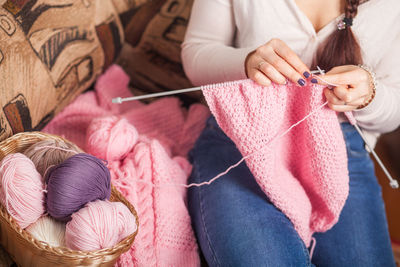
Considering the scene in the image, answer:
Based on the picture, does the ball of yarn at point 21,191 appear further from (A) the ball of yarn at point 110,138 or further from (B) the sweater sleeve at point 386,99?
(B) the sweater sleeve at point 386,99

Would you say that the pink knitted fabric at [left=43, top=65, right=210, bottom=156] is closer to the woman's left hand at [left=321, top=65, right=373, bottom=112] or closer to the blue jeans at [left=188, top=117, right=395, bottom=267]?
the blue jeans at [left=188, top=117, right=395, bottom=267]

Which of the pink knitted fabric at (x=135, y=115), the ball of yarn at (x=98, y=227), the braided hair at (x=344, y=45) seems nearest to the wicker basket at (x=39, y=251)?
the ball of yarn at (x=98, y=227)

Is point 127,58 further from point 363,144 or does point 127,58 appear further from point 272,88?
point 363,144

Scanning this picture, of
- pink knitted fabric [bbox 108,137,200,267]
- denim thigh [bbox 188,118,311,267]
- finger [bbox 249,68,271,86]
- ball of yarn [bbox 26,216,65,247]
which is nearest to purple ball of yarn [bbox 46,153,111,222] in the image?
ball of yarn [bbox 26,216,65,247]

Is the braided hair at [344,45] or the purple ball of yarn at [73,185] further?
the braided hair at [344,45]

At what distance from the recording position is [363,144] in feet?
3.50

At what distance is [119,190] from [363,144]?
69 cm

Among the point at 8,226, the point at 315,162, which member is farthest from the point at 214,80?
the point at 8,226

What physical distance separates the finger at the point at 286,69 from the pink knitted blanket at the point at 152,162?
1.28 ft

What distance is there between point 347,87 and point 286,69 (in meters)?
0.14

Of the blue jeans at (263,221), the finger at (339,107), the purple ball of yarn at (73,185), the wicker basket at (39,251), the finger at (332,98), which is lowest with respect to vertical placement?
the blue jeans at (263,221)

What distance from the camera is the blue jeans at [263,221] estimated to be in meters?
0.84

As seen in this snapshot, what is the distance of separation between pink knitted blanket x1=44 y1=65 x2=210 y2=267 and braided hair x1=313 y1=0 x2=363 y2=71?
462 millimetres

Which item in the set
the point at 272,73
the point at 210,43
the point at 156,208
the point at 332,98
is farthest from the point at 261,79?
the point at 156,208
